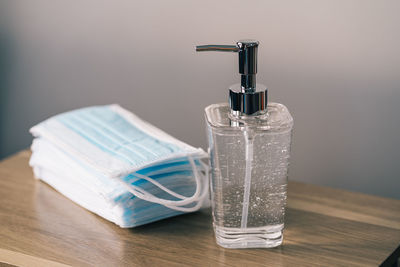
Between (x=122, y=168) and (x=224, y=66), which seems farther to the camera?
(x=224, y=66)

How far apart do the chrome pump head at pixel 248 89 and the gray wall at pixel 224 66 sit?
0.25m

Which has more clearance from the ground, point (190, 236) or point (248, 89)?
point (248, 89)

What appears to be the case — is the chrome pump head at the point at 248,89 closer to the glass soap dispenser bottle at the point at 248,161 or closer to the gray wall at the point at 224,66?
the glass soap dispenser bottle at the point at 248,161

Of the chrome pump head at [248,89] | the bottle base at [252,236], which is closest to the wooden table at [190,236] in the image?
the bottle base at [252,236]

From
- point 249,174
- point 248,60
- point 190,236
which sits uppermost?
point 248,60

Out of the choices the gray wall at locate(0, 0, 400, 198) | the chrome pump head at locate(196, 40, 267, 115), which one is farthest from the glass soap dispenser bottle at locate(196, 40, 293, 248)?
the gray wall at locate(0, 0, 400, 198)

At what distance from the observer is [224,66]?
98 cm

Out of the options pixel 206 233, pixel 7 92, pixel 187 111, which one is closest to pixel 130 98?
pixel 187 111

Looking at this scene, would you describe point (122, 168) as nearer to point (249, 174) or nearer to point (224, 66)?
point (249, 174)

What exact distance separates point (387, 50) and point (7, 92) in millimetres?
825

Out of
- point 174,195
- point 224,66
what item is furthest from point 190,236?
point 224,66

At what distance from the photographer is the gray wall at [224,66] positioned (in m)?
0.87

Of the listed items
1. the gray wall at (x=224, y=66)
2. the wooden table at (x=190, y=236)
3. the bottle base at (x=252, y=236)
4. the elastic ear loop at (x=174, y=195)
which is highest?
the gray wall at (x=224, y=66)

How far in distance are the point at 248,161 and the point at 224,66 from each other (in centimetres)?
34
